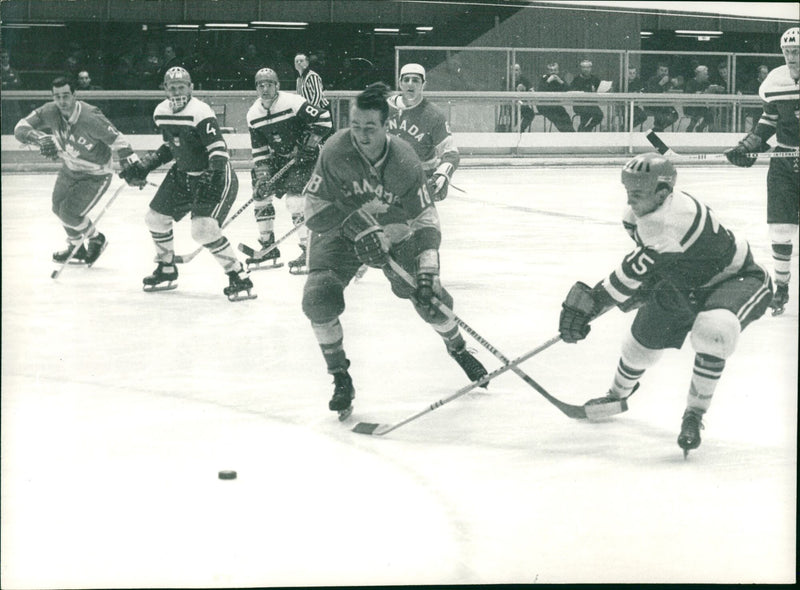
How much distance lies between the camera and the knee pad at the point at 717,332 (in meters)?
3.38

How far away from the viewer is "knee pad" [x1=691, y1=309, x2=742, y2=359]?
3.38m

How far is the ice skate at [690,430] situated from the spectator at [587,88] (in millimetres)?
1576

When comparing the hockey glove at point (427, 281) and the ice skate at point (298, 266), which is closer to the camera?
the hockey glove at point (427, 281)

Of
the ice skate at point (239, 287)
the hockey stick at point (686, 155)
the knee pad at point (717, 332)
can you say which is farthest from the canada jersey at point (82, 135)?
the knee pad at point (717, 332)

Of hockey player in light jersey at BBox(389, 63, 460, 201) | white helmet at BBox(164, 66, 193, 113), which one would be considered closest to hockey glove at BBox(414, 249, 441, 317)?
white helmet at BBox(164, 66, 193, 113)

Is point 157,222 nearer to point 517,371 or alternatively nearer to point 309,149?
point 309,149

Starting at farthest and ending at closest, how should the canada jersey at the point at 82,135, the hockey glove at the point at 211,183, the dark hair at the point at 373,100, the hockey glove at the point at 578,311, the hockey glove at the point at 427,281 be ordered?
the hockey glove at the point at 211,183 → the canada jersey at the point at 82,135 → the hockey glove at the point at 427,281 → the dark hair at the point at 373,100 → the hockey glove at the point at 578,311

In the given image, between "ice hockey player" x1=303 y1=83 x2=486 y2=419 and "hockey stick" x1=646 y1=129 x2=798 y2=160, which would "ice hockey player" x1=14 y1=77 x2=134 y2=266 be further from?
"hockey stick" x1=646 y1=129 x2=798 y2=160

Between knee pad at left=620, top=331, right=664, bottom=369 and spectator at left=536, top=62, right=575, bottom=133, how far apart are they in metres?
1.33

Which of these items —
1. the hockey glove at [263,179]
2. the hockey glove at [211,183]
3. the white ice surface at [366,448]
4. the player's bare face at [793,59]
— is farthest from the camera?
the hockey glove at [263,179]

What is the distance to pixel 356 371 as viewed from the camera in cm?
417

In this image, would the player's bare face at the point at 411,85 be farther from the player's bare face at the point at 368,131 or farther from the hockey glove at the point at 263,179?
the hockey glove at the point at 263,179

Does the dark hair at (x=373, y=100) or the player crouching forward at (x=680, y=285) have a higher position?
the dark hair at (x=373, y=100)

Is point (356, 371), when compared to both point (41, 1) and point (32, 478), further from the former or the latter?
point (41, 1)
